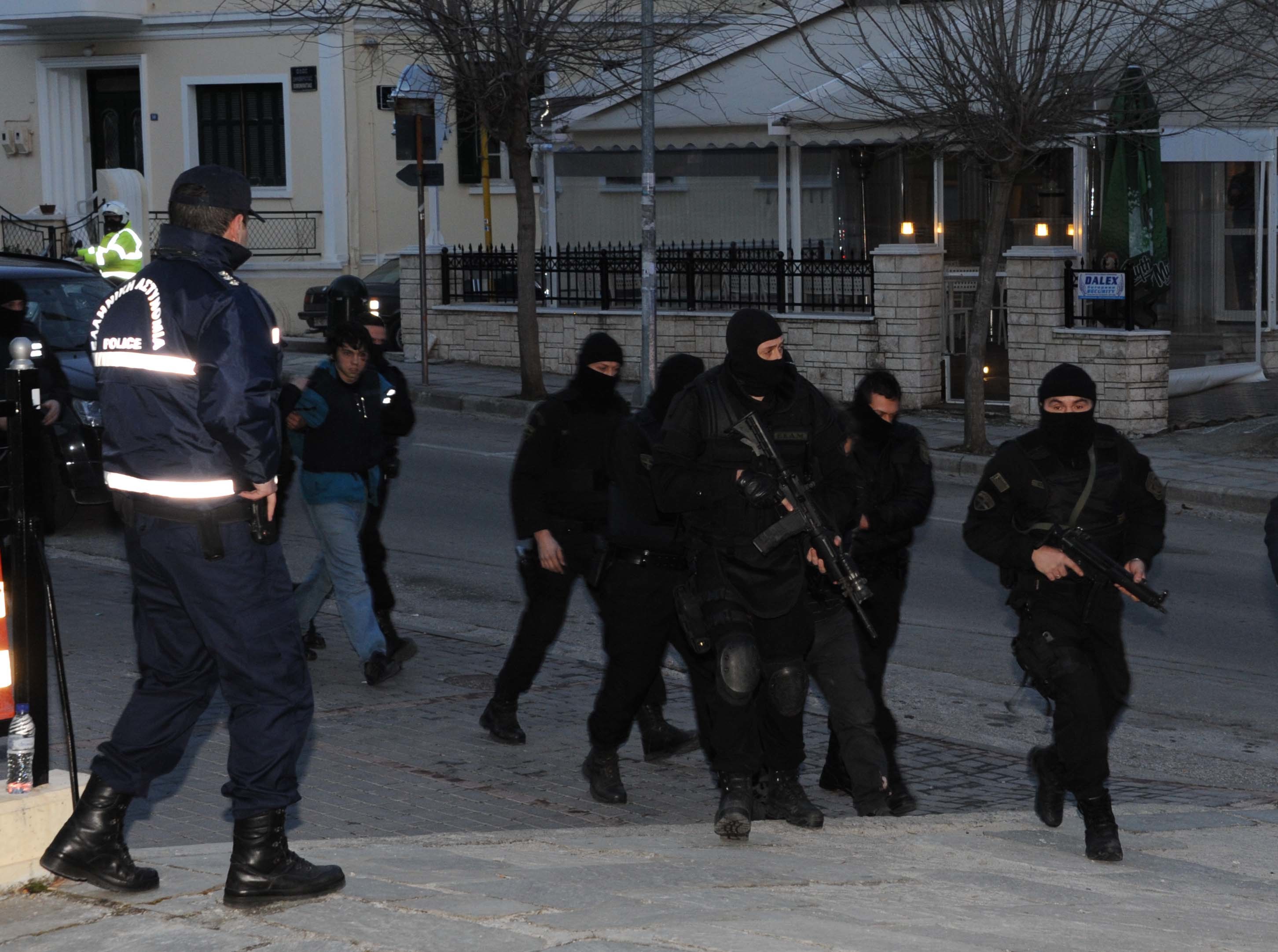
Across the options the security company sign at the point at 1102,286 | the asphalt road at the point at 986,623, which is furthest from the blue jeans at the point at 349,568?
the security company sign at the point at 1102,286

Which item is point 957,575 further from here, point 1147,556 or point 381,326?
point 1147,556

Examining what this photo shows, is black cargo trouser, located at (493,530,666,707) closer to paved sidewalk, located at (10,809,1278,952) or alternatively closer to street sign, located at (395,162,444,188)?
paved sidewalk, located at (10,809,1278,952)

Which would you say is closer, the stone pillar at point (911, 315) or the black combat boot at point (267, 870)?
the black combat boot at point (267, 870)

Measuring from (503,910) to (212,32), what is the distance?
2680cm

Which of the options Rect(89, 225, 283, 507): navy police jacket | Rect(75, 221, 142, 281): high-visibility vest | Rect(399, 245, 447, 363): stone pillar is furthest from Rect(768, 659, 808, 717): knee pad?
Rect(399, 245, 447, 363): stone pillar

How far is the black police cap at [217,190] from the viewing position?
4.52 meters

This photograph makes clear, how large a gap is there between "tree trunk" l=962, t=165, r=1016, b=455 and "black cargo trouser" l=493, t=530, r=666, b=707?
28.9ft

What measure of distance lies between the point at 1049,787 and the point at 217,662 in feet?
10.5

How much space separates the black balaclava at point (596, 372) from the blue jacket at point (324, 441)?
60.9 inches

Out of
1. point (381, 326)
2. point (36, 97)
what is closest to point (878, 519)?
point (381, 326)

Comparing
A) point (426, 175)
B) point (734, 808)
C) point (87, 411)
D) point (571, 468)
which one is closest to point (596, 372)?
point (571, 468)

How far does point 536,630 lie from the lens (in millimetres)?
7312

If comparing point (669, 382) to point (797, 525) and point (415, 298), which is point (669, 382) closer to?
point (797, 525)

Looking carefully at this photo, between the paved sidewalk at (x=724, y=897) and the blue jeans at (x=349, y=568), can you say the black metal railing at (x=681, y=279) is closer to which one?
the blue jeans at (x=349, y=568)
